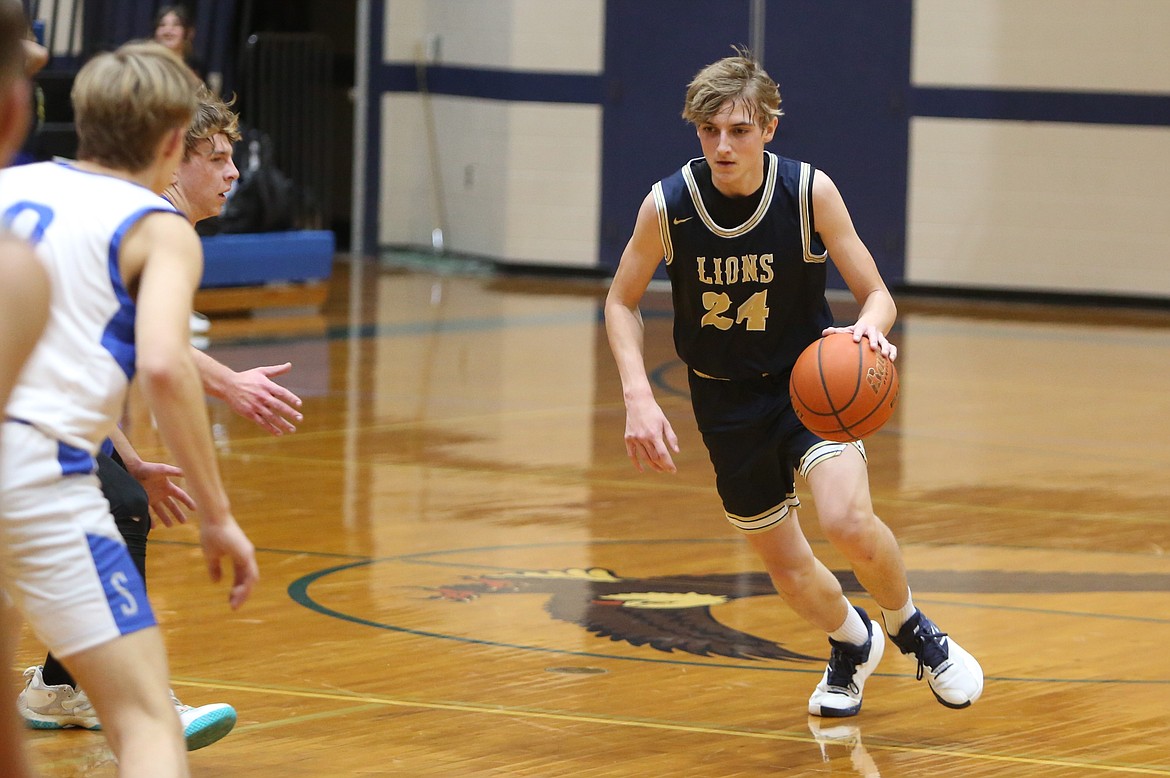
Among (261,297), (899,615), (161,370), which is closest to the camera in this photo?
(161,370)

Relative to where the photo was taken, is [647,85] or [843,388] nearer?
[843,388]

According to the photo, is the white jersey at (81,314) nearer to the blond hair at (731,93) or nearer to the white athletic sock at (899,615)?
the blond hair at (731,93)

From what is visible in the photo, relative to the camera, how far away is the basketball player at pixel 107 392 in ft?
9.84

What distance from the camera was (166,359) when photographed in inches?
118

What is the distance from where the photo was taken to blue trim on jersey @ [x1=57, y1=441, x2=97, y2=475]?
307 cm

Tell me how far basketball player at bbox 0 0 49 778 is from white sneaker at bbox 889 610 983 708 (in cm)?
282

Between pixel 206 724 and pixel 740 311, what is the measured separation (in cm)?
166

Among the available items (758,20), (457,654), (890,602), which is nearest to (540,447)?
(457,654)

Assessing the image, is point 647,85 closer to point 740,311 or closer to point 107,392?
A: point 740,311

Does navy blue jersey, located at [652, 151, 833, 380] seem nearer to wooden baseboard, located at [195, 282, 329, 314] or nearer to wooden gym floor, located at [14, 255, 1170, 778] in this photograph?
wooden gym floor, located at [14, 255, 1170, 778]

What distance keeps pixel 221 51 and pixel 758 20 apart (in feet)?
14.5

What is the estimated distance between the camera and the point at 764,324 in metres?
4.83

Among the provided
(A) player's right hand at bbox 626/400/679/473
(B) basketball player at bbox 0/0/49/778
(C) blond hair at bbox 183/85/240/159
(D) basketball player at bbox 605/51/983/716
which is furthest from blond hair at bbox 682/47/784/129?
(B) basketball player at bbox 0/0/49/778

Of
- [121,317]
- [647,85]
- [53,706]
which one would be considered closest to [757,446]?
[53,706]
